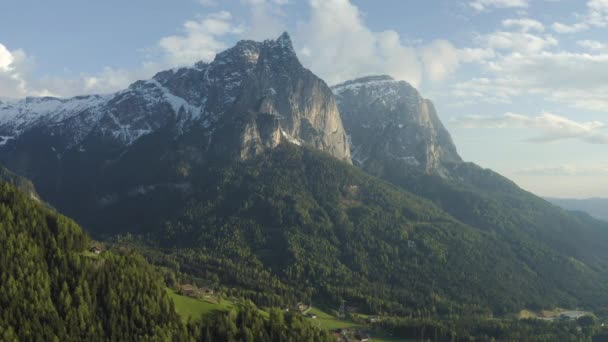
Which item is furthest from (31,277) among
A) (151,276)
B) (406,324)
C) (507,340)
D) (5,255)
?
(507,340)

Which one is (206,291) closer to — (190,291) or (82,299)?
(190,291)

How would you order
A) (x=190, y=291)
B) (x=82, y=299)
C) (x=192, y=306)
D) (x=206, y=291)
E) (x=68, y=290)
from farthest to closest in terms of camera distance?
(x=206, y=291)
(x=190, y=291)
(x=192, y=306)
(x=68, y=290)
(x=82, y=299)

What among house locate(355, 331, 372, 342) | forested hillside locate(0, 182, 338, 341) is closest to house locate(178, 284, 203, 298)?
forested hillside locate(0, 182, 338, 341)

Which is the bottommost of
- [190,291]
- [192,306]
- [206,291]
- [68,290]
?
[192,306]

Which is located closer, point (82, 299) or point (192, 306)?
point (82, 299)

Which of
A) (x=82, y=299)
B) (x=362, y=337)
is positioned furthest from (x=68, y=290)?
(x=362, y=337)

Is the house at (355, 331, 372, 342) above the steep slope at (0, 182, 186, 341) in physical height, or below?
below

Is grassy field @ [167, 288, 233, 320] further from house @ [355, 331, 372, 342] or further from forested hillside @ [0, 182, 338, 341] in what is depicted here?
house @ [355, 331, 372, 342]
